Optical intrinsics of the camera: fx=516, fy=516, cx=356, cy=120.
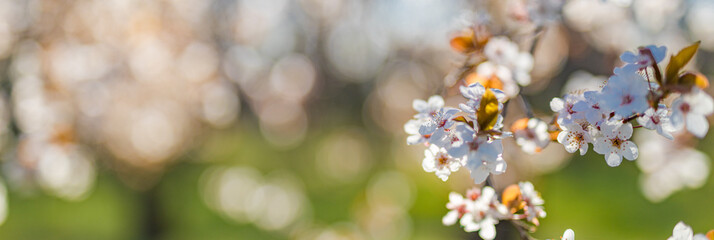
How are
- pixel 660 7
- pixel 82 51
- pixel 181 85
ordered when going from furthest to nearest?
pixel 181 85, pixel 82 51, pixel 660 7

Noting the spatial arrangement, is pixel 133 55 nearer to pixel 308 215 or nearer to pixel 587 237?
pixel 308 215

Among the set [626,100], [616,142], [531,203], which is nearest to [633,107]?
[626,100]

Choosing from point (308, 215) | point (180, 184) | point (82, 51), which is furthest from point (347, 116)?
point (82, 51)

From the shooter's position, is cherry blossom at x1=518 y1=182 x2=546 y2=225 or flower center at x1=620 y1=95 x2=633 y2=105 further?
cherry blossom at x1=518 y1=182 x2=546 y2=225

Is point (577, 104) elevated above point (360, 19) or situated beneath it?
situated beneath

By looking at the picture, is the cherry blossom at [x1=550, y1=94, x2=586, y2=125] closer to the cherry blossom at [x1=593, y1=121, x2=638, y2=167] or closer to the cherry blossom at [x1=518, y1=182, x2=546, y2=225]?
the cherry blossom at [x1=593, y1=121, x2=638, y2=167]

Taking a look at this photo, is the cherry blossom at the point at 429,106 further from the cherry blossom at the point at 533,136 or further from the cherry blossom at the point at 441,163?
the cherry blossom at the point at 533,136

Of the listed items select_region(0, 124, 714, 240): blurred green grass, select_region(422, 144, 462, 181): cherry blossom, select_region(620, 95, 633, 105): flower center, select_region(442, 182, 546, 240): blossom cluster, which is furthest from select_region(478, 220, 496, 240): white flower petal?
select_region(0, 124, 714, 240): blurred green grass
